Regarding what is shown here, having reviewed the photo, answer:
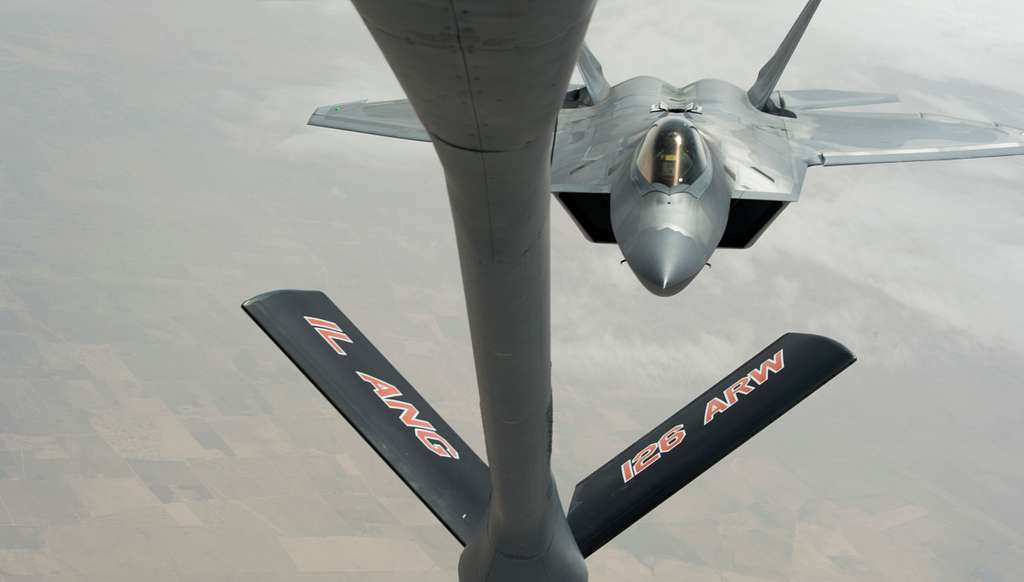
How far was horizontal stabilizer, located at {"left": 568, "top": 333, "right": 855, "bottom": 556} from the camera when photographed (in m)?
10.5

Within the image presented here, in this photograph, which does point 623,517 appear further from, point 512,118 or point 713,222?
point 512,118

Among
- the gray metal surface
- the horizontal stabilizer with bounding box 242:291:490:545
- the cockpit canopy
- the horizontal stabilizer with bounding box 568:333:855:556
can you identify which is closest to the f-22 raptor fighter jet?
the cockpit canopy

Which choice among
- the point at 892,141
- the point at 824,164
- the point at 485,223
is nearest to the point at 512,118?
the point at 485,223

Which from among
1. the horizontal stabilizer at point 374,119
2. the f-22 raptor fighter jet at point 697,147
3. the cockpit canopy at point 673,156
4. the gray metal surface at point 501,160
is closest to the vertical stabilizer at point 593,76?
the f-22 raptor fighter jet at point 697,147

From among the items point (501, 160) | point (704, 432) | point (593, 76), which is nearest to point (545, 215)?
point (501, 160)

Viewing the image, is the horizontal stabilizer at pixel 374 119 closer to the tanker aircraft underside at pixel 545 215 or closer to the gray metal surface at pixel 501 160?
the tanker aircraft underside at pixel 545 215

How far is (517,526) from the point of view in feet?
32.6

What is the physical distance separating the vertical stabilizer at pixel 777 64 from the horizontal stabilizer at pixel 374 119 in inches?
272

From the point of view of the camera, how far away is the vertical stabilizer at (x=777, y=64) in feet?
56.8

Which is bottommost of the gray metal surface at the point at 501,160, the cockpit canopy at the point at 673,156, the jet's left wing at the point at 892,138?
the jet's left wing at the point at 892,138

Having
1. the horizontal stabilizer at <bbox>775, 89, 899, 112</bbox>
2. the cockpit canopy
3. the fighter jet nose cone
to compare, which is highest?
the cockpit canopy

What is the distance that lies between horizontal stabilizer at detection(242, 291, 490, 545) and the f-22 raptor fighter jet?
415 centimetres

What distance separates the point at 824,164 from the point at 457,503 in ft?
36.9

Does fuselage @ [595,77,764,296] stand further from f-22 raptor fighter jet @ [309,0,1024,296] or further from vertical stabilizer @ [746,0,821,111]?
vertical stabilizer @ [746,0,821,111]
